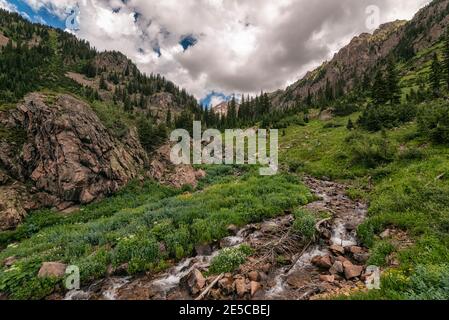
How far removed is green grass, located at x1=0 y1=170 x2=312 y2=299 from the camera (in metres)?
9.06

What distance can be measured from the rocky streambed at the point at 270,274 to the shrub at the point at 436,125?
12.7 meters

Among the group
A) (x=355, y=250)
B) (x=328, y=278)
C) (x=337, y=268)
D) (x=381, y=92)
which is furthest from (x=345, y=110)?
(x=328, y=278)

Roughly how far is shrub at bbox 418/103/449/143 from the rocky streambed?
41.6ft

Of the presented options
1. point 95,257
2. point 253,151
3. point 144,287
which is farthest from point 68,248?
point 253,151

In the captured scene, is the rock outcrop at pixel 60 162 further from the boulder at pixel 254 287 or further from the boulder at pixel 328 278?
the boulder at pixel 328 278

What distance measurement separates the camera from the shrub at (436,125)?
1758cm

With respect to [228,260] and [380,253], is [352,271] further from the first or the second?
[228,260]

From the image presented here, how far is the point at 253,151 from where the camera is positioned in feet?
123

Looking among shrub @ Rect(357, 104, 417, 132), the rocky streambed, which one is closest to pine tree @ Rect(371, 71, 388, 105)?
shrub @ Rect(357, 104, 417, 132)

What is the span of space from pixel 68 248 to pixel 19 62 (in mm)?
83235

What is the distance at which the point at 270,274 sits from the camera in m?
8.09

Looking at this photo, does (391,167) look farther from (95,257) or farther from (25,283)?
(25,283)

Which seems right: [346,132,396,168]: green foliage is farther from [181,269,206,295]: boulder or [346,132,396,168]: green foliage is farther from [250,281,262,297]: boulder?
[181,269,206,295]: boulder

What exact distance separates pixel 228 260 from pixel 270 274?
5.04ft
